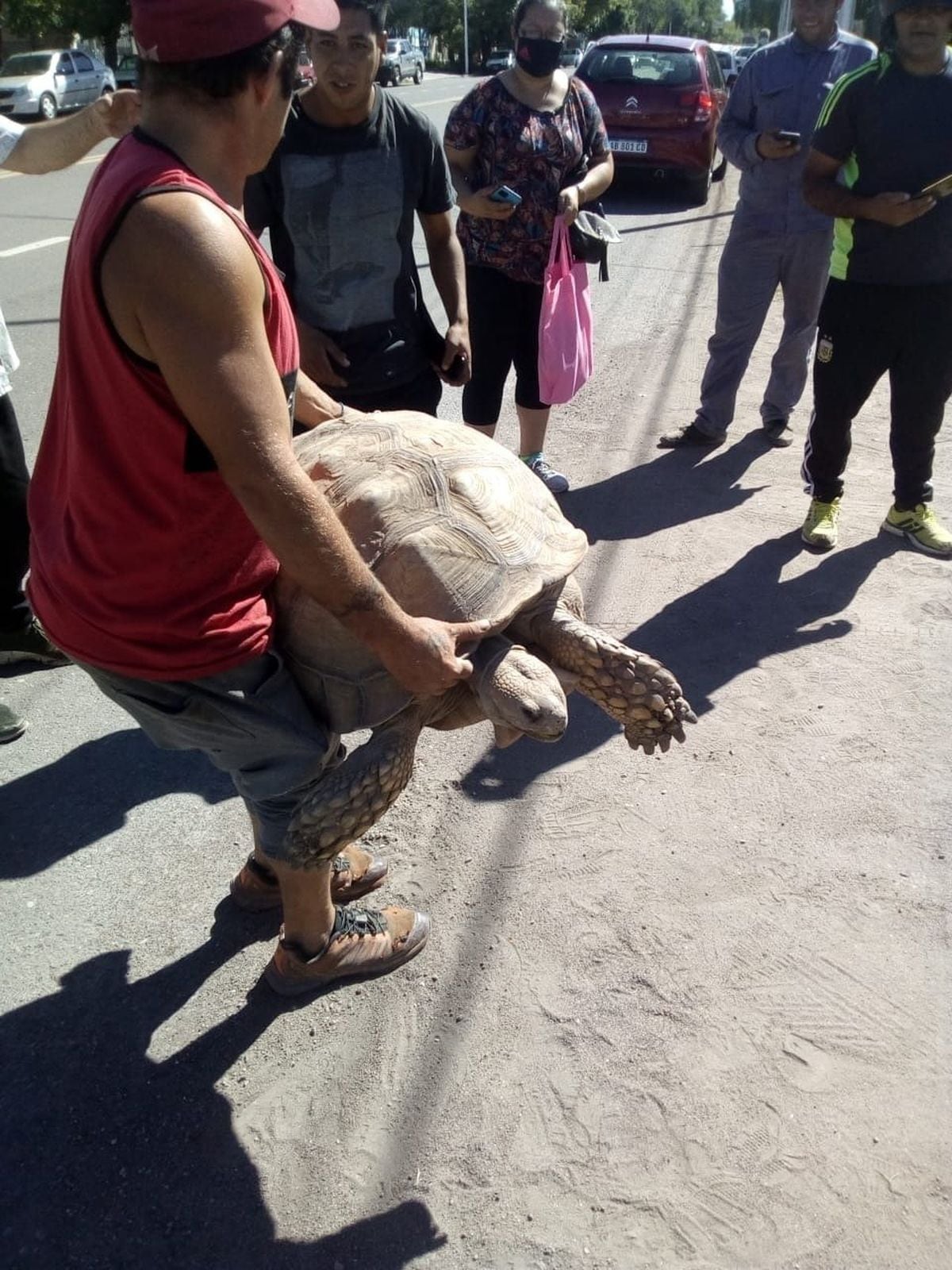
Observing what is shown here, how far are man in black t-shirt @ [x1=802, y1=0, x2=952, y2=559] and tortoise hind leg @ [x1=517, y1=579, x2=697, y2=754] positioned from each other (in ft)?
8.76

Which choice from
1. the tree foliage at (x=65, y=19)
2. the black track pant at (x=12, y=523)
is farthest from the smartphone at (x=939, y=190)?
the tree foliage at (x=65, y=19)

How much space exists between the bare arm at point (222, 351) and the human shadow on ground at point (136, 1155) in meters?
1.33

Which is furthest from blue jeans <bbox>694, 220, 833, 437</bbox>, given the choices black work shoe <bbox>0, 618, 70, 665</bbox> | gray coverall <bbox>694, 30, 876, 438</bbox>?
black work shoe <bbox>0, 618, 70, 665</bbox>

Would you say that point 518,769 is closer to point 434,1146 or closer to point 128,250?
point 434,1146

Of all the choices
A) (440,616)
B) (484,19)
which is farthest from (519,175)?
(484,19)

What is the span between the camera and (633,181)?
14555 mm

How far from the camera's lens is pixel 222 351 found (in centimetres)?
153

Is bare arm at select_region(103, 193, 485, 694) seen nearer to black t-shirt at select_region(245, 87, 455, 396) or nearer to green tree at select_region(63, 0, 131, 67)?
black t-shirt at select_region(245, 87, 455, 396)

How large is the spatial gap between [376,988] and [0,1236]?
961 mm

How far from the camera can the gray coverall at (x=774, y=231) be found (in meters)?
5.38

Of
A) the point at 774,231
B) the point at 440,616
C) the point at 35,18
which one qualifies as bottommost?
the point at 440,616

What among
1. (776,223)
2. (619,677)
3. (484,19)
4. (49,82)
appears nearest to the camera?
(619,677)

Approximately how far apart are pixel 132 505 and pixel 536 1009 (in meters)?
1.59

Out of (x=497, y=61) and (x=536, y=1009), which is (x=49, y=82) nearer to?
(x=497, y=61)
